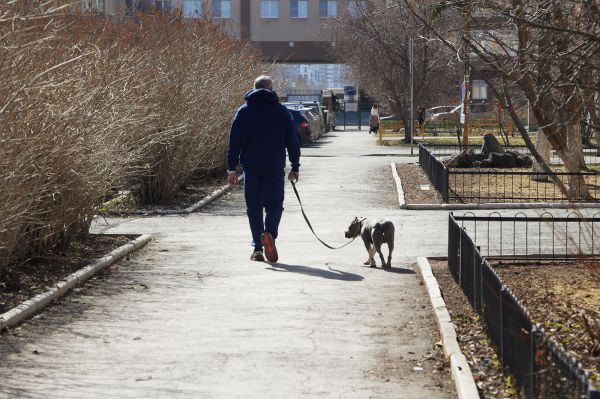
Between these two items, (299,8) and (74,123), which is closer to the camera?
(74,123)

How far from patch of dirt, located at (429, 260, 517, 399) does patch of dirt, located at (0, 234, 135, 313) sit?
3.59 metres

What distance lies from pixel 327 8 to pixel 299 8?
2.02 metres

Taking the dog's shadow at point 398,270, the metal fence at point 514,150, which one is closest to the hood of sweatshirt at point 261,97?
the dog's shadow at point 398,270

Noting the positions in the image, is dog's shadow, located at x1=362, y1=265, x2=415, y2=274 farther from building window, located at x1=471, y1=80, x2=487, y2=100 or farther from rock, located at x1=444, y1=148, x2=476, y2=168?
building window, located at x1=471, y1=80, x2=487, y2=100

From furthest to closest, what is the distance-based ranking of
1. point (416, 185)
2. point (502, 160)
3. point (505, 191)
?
point (502, 160), point (416, 185), point (505, 191)

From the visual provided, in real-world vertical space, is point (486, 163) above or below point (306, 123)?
below

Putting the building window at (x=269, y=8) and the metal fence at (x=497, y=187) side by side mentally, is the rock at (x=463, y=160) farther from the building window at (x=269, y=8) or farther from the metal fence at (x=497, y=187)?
the building window at (x=269, y=8)

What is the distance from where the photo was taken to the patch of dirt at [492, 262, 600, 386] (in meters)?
7.91

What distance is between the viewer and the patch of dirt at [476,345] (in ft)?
23.5

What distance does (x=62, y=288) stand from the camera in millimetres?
10602

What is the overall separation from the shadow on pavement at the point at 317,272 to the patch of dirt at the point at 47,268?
1.99 meters

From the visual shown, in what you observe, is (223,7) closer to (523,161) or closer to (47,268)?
(523,161)

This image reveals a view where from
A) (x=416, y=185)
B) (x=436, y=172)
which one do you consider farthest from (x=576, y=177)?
(x=416, y=185)

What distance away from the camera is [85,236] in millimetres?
14344
